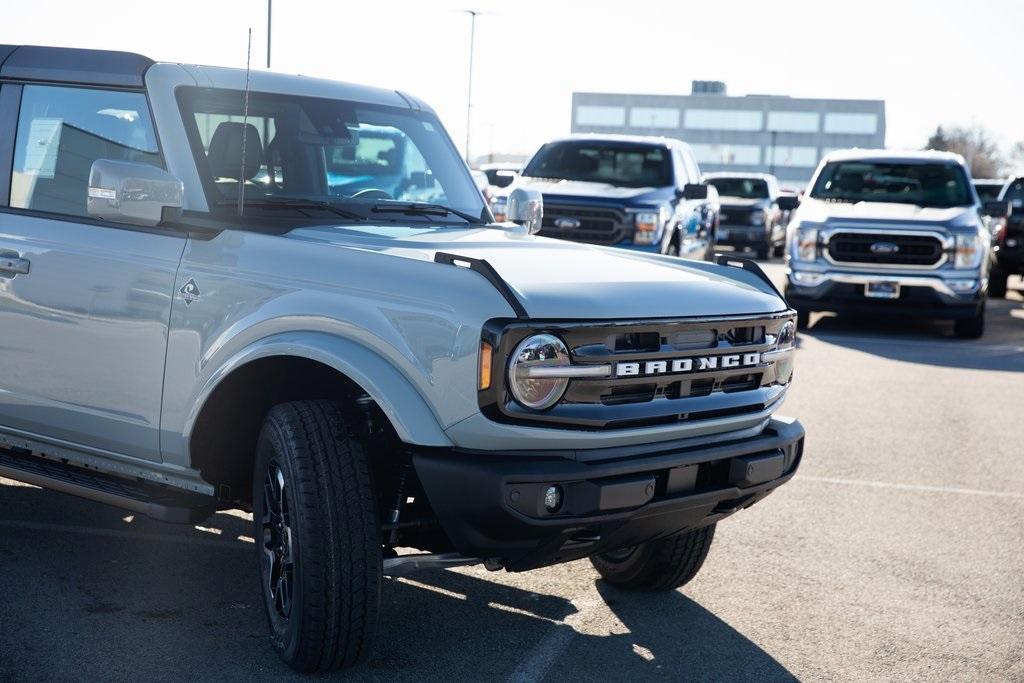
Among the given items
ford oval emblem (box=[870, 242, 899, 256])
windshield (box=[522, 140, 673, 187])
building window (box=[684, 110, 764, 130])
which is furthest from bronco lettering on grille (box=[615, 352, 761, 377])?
building window (box=[684, 110, 764, 130])

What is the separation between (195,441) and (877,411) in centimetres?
650

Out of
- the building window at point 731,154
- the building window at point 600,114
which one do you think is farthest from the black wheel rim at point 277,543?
the building window at point 600,114

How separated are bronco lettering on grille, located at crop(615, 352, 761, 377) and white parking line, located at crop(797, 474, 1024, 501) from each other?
3113 mm

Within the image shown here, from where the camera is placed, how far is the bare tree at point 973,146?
11461 cm

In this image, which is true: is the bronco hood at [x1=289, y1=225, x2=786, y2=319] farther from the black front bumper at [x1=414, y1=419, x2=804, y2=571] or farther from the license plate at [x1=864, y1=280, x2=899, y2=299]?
the license plate at [x1=864, y1=280, x2=899, y2=299]

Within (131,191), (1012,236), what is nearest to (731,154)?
(1012,236)

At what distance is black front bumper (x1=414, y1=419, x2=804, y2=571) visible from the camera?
369 cm

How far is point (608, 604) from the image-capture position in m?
5.06

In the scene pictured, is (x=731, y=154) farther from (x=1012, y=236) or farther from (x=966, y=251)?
(x=966, y=251)

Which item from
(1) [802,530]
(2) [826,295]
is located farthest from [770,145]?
(1) [802,530]

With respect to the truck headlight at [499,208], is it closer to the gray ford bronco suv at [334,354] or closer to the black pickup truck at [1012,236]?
the black pickup truck at [1012,236]

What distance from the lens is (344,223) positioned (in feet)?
15.7

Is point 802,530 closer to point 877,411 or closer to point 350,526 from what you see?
point 350,526

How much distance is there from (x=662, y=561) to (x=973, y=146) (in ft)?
402
